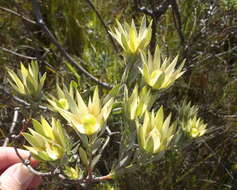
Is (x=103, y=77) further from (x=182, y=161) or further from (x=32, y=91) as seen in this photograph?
(x=32, y=91)

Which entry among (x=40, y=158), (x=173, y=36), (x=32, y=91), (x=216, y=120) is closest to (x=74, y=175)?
(x=40, y=158)

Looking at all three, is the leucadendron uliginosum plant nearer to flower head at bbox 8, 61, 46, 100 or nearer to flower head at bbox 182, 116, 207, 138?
flower head at bbox 8, 61, 46, 100

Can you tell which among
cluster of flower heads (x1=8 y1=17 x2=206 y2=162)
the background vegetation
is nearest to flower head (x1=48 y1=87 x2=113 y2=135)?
cluster of flower heads (x1=8 y1=17 x2=206 y2=162)

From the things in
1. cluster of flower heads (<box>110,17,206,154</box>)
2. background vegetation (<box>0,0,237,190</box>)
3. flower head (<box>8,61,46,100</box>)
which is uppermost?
flower head (<box>8,61,46,100</box>)

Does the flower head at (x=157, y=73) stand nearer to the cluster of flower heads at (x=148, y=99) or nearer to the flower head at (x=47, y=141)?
the cluster of flower heads at (x=148, y=99)

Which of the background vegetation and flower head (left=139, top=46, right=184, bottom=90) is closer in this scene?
flower head (left=139, top=46, right=184, bottom=90)

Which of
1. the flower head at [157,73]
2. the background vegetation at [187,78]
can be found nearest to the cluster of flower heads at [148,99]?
the flower head at [157,73]

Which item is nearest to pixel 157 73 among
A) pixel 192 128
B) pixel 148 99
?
pixel 148 99
